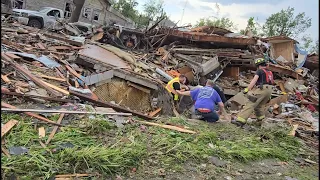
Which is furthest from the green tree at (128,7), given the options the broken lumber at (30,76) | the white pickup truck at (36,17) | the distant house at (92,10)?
the broken lumber at (30,76)

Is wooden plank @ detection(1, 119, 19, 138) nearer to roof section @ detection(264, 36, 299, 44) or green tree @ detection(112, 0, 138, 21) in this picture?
roof section @ detection(264, 36, 299, 44)

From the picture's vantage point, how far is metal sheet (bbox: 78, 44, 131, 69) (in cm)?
899

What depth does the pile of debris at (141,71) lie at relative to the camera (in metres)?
6.25

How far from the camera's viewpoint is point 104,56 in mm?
9555

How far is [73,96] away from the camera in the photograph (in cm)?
627

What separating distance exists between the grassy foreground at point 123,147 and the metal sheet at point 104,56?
3734 millimetres

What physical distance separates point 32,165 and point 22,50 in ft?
21.0

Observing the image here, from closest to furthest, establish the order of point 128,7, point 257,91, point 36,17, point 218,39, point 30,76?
point 30,76 < point 257,91 < point 218,39 < point 36,17 < point 128,7

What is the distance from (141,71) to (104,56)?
125cm

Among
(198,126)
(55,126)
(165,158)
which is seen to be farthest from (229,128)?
(55,126)

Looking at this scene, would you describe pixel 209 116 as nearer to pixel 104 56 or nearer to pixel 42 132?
pixel 42 132

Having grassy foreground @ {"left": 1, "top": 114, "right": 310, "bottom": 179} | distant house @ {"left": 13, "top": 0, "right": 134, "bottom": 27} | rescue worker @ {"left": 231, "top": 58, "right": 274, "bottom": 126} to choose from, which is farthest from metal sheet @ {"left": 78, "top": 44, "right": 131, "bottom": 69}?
distant house @ {"left": 13, "top": 0, "right": 134, "bottom": 27}

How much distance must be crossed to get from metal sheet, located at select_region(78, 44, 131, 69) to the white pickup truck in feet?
27.3

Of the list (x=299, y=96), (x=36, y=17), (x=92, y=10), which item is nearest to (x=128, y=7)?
(x=92, y=10)
